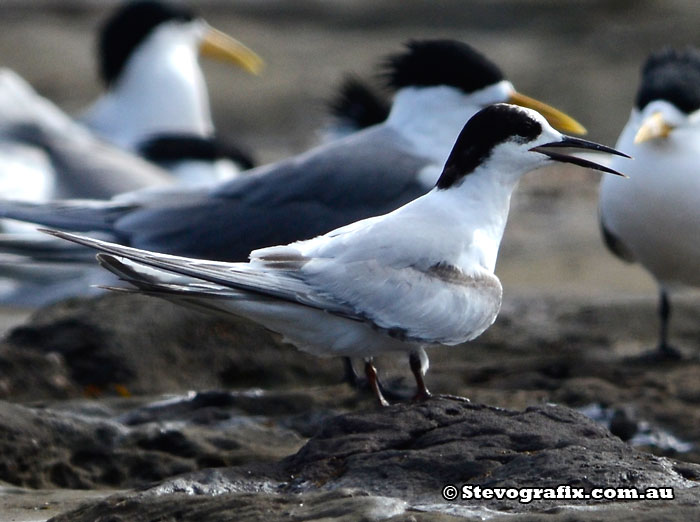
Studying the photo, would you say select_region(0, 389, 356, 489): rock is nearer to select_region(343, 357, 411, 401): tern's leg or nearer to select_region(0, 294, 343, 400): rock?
select_region(343, 357, 411, 401): tern's leg

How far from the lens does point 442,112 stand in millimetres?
5949

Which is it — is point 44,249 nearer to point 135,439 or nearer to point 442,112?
point 442,112

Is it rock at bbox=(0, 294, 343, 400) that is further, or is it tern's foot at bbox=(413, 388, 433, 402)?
rock at bbox=(0, 294, 343, 400)

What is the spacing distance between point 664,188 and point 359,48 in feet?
33.1

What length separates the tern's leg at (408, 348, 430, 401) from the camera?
3674 mm

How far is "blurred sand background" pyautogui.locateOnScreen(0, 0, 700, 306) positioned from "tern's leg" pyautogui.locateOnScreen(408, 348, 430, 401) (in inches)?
282

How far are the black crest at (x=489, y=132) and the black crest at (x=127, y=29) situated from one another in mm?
6770

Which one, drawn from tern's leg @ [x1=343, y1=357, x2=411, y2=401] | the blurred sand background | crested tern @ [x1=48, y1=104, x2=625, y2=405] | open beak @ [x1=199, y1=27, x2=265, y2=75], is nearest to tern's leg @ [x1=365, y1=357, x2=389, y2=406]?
crested tern @ [x1=48, y1=104, x2=625, y2=405]

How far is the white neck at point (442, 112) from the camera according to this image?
5.90 meters

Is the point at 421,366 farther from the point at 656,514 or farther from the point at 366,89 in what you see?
the point at 366,89

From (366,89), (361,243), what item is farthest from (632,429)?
(366,89)

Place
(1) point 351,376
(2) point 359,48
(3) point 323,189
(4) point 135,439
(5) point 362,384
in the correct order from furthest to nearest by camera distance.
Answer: (2) point 359,48
(3) point 323,189
(1) point 351,376
(5) point 362,384
(4) point 135,439

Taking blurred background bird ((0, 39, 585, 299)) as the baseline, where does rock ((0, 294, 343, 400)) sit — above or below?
below

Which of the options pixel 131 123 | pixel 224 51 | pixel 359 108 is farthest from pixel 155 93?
pixel 359 108
